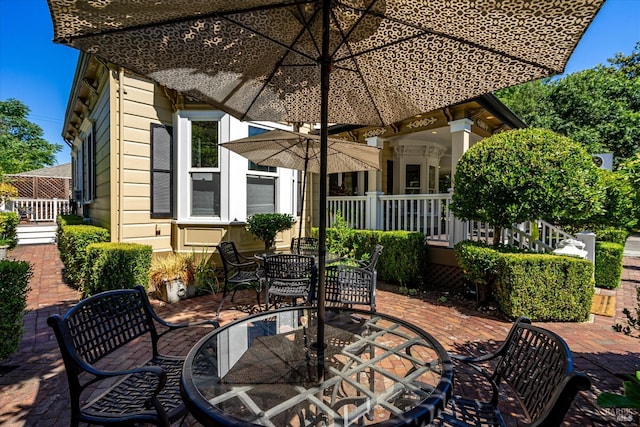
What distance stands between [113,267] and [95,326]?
313cm

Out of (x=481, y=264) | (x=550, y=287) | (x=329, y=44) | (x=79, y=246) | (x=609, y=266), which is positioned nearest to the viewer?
(x=329, y=44)

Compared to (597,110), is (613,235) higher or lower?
lower

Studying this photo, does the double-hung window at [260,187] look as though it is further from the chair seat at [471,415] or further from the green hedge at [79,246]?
the chair seat at [471,415]

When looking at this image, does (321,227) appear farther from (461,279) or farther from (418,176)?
(418,176)

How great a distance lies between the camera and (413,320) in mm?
4535

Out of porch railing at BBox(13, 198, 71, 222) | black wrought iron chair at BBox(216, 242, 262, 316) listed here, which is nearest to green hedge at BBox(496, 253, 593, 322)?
black wrought iron chair at BBox(216, 242, 262, 316)

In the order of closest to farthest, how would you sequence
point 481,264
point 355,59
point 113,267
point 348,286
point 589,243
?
point 355,59
point 348,286
point 113,267
point 481,264
point 589,243

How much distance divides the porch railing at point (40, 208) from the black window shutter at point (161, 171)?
11.9m

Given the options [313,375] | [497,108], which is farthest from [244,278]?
[497,108]

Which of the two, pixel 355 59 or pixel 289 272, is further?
pixel 289 272

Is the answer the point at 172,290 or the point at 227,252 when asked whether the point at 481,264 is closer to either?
the point at 227,252

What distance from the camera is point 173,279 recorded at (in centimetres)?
520

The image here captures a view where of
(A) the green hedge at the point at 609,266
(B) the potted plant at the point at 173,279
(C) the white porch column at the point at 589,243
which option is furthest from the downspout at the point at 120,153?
(A) the green hedge at the point at 609,266

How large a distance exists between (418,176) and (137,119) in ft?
27.4
